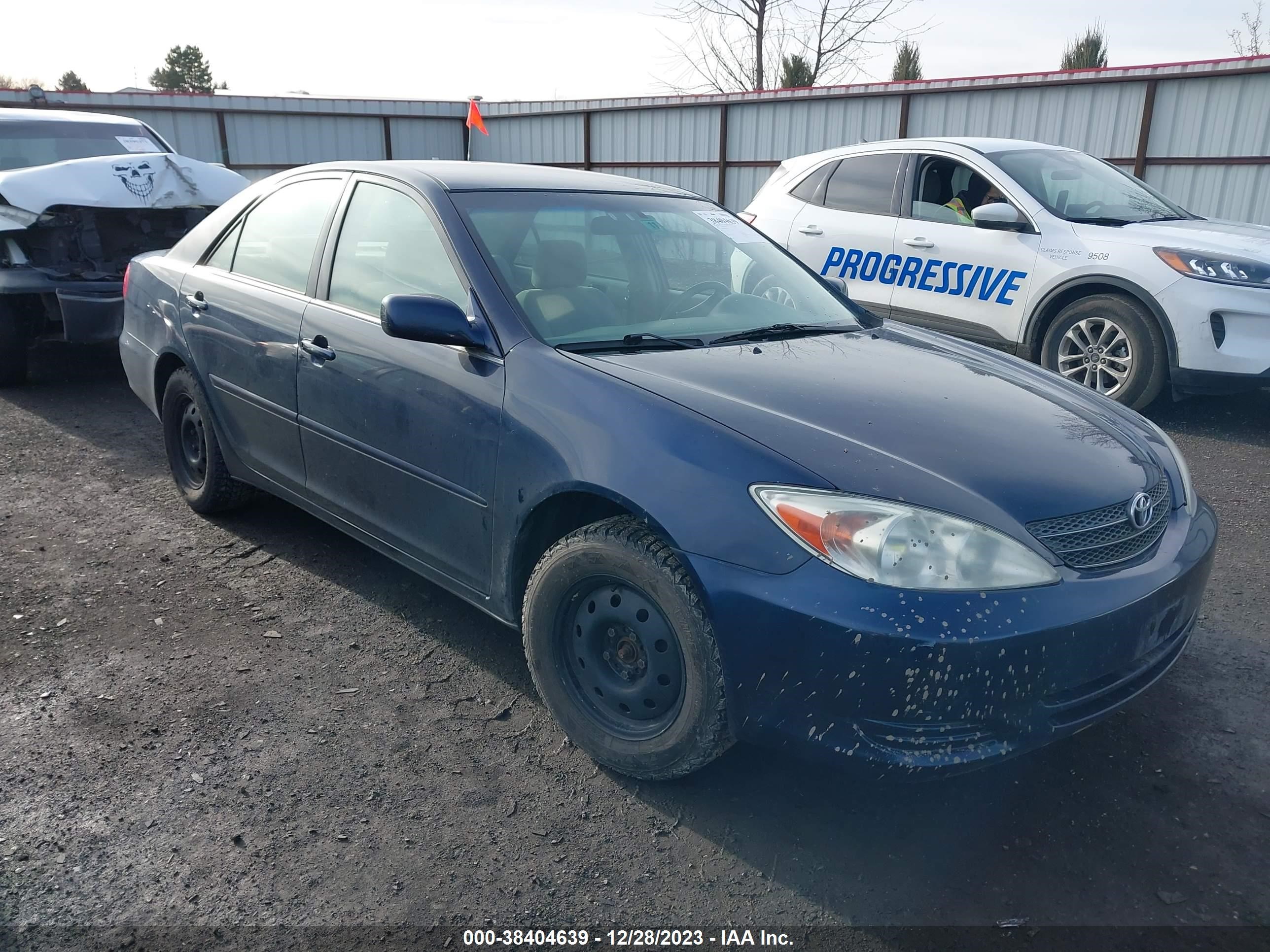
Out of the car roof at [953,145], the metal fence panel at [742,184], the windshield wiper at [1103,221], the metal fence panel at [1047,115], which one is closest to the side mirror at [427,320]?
the windshield wiper at [1103,221]

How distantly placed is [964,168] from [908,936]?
584 cm

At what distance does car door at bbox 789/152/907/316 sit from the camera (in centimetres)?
704

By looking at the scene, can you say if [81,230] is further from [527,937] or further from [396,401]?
[527,937]

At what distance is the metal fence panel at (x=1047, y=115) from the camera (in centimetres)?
1238

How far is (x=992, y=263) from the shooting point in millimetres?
6520

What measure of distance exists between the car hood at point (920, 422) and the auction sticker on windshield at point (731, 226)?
2.56ft

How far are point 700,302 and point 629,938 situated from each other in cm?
199

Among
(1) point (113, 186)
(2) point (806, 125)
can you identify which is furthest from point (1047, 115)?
(1) point (113, 186)

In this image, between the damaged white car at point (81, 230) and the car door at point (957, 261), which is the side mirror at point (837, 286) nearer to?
the car door at point (957, 261)

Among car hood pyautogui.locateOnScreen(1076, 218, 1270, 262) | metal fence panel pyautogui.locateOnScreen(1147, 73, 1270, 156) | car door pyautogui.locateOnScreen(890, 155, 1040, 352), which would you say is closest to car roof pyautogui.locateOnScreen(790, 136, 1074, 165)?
car door pyautogui.locateOnScreen(890, 155, 1040, 352)

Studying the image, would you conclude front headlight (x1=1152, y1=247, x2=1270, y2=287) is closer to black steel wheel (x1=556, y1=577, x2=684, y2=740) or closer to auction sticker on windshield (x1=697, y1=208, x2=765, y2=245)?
auction sticker on windshield (x1=697, y1=208, x2=765, y2=245)

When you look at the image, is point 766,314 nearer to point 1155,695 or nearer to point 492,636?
point 492,636

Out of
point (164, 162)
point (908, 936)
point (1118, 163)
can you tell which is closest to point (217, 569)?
point (908, 936)

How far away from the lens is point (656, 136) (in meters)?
17.6
